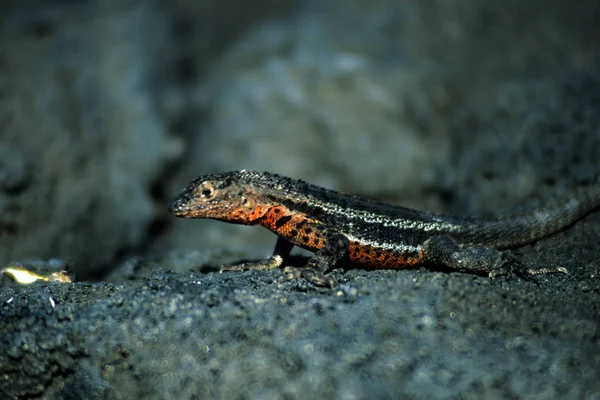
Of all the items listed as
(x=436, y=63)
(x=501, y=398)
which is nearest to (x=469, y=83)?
(x=436, y=63)

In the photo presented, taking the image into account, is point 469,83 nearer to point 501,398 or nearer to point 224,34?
point 224,34

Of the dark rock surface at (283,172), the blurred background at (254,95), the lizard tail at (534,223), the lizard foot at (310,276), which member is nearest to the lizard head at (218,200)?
the dark rock surface at (283,172)

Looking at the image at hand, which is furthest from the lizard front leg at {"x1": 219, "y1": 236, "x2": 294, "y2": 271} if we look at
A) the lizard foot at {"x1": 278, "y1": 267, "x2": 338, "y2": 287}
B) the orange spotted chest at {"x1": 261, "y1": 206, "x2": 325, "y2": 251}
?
the lizard foot at {"x1": 278, "y1": 267, "x2": 338, "y2": 287}

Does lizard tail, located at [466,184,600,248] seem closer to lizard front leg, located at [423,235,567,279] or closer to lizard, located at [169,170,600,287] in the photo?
lizard, located at [169,170,600,287]

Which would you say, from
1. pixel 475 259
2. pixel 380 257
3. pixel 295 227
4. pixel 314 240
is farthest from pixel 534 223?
pixel 295 227

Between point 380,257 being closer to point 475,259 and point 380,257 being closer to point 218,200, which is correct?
point 475,259

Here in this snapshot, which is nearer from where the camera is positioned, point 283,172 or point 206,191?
point 206,191
